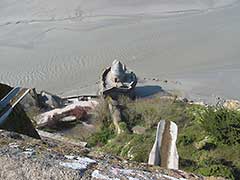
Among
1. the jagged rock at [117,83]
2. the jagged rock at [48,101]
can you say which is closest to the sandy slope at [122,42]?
the jagged rock at [117,83]

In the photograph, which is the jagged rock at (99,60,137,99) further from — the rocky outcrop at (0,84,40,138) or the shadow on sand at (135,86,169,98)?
the rocky outcrop at (0,84,40,138)

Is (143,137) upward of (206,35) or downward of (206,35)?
downward

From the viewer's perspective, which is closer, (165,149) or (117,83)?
(165,149)

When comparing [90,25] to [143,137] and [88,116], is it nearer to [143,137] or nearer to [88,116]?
[88,116]

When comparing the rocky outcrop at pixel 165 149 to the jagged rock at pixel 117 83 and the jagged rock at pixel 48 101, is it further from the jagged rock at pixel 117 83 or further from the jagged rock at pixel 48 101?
the jagged rock at pixel 48 101

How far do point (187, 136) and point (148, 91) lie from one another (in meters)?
5.62

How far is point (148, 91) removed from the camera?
16750 mm

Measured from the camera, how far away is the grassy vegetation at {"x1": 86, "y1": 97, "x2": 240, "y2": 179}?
31.9 ft

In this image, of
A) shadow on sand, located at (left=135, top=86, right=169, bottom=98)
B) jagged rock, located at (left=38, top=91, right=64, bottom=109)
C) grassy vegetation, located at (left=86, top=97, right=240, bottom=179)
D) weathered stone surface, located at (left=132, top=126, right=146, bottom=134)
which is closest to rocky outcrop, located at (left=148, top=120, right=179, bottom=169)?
grassy vegetation, located at (left=86, top=97, right=240, bottom=179)

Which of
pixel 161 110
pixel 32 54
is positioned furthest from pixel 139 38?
pixel 161 110

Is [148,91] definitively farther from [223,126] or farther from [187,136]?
[223,126]

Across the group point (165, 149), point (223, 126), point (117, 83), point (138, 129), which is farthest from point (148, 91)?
point (165, 149)

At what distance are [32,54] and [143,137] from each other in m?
10.0

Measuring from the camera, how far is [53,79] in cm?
1844
